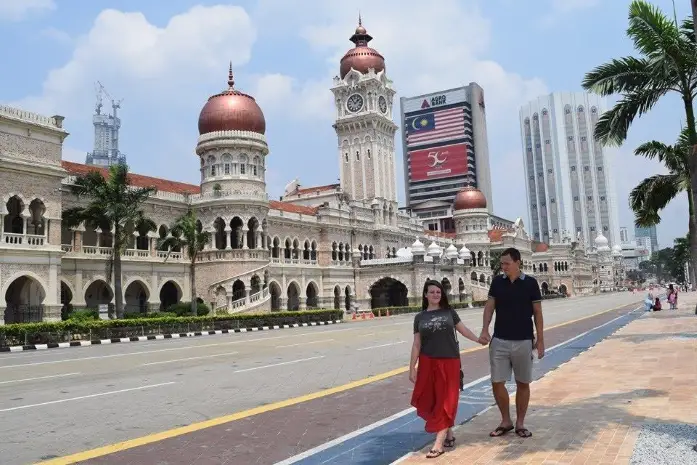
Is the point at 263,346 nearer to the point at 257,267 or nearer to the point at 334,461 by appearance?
the point at 334,461

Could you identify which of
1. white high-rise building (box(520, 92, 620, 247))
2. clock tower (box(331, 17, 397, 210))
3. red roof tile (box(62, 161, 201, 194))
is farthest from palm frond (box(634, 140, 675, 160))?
white high-rise building (box(520, 92, 620, 247))

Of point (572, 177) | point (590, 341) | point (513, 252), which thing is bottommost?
point (590, 341)

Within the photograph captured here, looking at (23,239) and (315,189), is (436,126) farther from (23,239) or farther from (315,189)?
(23,239)

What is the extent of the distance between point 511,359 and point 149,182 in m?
39.4

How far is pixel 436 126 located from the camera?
148 m

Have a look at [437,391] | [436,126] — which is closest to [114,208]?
[437,391]

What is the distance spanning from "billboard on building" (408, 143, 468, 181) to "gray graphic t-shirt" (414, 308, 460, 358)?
13887 centimetres

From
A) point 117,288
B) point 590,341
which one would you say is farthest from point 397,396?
point 117,288

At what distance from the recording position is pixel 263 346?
19703 millimetres

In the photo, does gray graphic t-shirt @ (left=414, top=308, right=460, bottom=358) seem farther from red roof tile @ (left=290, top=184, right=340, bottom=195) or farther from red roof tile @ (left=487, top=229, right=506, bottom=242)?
red roof tile @ (left=487, top=229, right=506, bottom=242)

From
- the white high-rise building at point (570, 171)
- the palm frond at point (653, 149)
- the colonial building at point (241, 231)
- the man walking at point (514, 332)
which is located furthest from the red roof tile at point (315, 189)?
the white high-rise building at point (570, 171)

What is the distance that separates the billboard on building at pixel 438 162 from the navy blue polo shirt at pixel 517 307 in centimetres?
13845

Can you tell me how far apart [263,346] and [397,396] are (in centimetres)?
1092

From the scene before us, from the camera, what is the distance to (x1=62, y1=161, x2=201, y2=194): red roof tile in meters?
37.2
